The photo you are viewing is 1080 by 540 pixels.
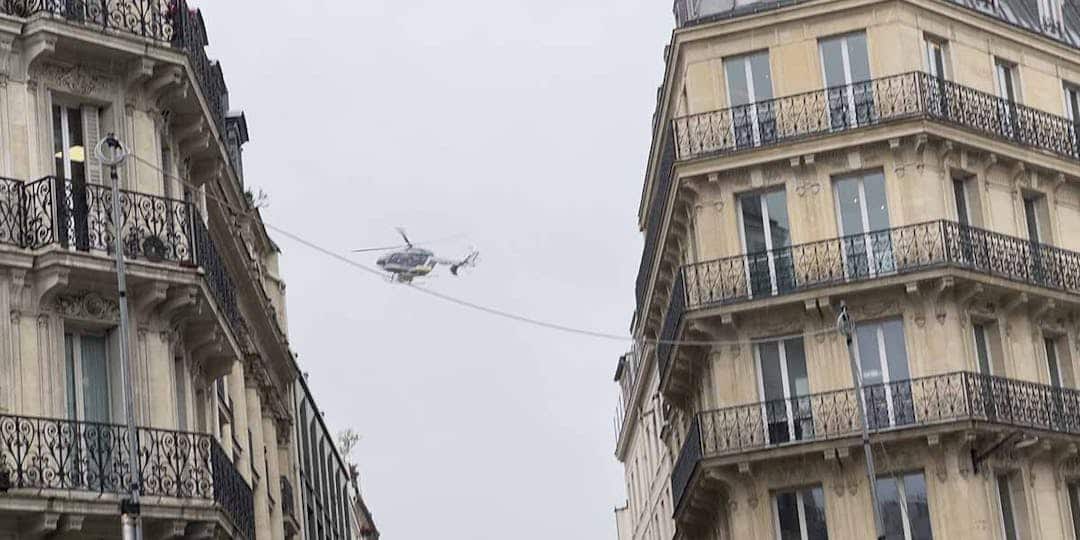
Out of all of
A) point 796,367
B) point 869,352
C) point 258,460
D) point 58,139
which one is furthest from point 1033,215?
point 58,139

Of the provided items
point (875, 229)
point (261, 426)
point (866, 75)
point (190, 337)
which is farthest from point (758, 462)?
point (190, 337)

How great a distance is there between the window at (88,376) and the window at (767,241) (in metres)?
17.0

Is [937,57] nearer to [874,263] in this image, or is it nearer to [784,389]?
[874,263]

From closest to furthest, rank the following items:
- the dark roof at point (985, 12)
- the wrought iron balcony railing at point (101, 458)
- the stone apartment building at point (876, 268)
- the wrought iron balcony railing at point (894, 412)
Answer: the wrought iron balcony railing at point (101, 458)
the wrought iron balcony railing at point (894, 412)
the stone apartment building at point (876, 268)
the dark roof at point (985, 12)

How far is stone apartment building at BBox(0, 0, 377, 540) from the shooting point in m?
28.1

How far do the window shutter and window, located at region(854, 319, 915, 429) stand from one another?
1757 centimetres

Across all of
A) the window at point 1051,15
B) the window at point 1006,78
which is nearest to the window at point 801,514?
the window at point 1006,78

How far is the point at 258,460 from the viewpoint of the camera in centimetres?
4409

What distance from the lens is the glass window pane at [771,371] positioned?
42938mm

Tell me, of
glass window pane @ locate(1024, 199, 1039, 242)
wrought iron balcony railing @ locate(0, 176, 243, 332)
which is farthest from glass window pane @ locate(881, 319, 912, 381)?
wrought iron balcony railing @ locate(0, 176, 243, 332)

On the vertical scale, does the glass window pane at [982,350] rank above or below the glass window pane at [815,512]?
above

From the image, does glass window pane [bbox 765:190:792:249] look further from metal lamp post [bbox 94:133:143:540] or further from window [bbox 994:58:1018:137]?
metal lamp post [bbox 94:133:143:540]

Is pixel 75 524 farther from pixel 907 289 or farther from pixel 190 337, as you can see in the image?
pixel 907 289

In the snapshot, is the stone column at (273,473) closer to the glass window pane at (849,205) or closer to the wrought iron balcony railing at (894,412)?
the wrought iron balcony railing at (894,412)
